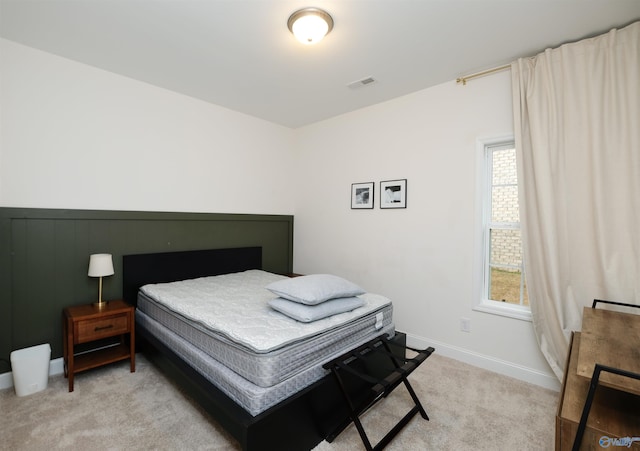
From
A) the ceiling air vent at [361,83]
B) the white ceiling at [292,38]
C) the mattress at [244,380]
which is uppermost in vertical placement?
the white ceiling at [292,38]

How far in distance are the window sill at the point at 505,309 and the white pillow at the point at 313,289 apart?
50.5 inches

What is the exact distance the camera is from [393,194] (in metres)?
3.35

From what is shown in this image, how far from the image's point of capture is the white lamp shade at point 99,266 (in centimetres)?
251

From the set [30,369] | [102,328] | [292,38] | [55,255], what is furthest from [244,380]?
[292,38]

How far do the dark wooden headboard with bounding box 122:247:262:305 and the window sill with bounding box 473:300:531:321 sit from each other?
2646 millimetres

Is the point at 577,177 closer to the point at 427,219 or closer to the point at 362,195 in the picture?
the point at 427,219

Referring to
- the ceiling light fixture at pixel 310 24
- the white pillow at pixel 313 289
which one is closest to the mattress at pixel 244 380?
the white pillow at pixel 313 289

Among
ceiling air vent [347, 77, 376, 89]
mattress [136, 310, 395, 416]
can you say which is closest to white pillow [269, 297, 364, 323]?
mattress [136, 310, 395, 416]

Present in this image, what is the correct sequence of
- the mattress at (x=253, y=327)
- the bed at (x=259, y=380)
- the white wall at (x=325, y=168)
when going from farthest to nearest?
the white wall at (x=325, y=168) → the mattress at (x=253, y=327) → the bed at (x=259, y=380)

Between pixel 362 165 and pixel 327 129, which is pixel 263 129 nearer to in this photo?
pixel 327 129

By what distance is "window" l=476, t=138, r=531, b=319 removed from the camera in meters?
2.67

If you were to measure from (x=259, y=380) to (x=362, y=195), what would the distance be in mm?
2510

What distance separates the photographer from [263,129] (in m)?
4.09

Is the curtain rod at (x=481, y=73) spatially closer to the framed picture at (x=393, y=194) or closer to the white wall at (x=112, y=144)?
the framed picture at (x=393, y=194)
